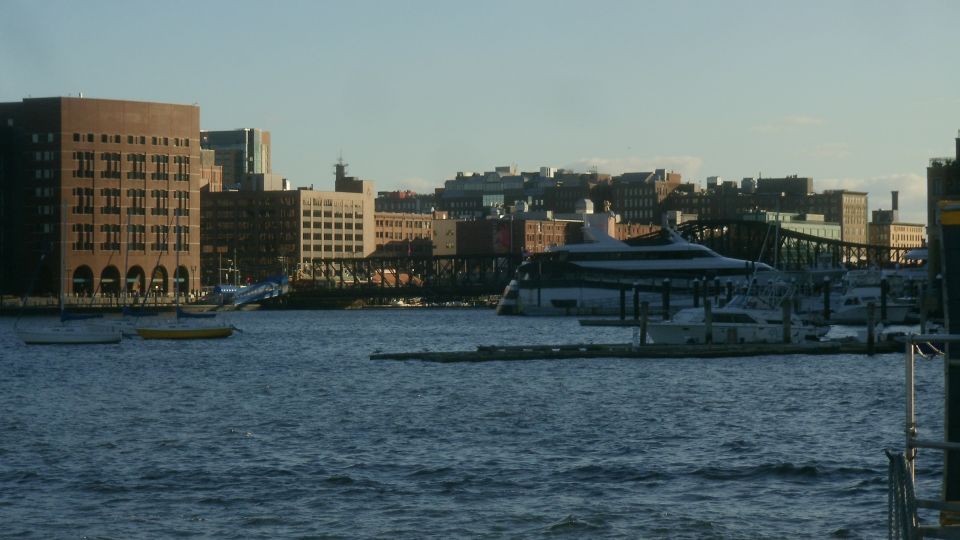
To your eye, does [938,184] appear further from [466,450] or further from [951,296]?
[951,296]

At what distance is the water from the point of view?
31047 mm

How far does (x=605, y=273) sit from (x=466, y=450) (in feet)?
445

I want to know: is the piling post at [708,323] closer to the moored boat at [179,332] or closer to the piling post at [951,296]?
the moored boat at [179,332]

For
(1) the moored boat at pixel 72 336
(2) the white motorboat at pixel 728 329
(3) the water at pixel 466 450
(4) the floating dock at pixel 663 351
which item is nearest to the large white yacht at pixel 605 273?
(1) the moored boat at pixel 72 336

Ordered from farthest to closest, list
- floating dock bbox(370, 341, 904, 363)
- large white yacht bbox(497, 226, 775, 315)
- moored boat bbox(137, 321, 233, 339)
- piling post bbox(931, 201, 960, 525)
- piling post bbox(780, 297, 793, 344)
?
large white yacht bbox(497, 226, 775, 315) < moored boat bbox(137, 321, 233, 339) < piling post bbox(780, 297, 793, 344) < floating dock bbox(370, 341, 904, 363) < piling post bbox(931, 201, 960, 525)

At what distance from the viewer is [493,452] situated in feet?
136

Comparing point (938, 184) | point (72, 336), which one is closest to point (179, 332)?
point (72, 336)

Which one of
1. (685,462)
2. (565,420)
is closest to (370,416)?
(565,420)

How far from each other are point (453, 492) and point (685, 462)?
23.2ft

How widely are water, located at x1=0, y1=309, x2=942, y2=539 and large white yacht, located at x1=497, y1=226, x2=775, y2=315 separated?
93.9 meters

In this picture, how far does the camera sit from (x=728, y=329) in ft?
272

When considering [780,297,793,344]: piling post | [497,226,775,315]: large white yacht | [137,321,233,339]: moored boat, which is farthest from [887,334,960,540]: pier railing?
[497,226,775,315]: large white yacht

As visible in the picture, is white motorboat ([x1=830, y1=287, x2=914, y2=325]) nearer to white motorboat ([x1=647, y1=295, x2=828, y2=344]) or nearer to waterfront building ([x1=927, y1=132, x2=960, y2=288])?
waterfront building ([x1=927, y1=132, x2=960, y2=288])

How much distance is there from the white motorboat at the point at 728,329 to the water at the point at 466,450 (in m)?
3.29
